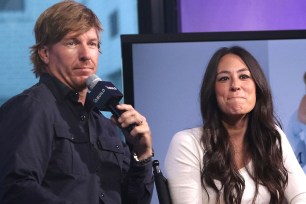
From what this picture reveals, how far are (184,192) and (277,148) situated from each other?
1.44 ft

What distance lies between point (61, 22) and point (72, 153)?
1.39 feet

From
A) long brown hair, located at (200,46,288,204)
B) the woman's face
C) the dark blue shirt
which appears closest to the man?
the dark blue shirt

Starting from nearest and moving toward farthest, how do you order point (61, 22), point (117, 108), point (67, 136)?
point (117, 108), point (67, 136), point (61, 22)

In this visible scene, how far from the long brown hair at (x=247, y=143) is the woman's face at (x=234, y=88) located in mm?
24

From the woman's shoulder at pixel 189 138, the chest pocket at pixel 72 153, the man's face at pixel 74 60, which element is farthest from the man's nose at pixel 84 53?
the woman's shoulder at pixel 189 138

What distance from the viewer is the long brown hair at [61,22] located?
2.05m

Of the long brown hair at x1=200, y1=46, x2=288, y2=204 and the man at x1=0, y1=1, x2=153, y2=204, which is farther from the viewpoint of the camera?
the long brown hair at x1=200, y1=46, x2=288, y2=204

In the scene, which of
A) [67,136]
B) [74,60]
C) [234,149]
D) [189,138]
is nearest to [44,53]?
[74,60]

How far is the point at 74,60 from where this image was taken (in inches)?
81.0

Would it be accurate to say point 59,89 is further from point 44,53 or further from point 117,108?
point 117,108

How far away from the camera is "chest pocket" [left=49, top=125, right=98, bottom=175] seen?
190 centimetres

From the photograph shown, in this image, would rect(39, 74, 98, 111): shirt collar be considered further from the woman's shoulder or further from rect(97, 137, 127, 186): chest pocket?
the woman's shoulder

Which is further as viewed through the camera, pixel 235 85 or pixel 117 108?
pixel 235 85

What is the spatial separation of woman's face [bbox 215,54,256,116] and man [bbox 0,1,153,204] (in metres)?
0.50
